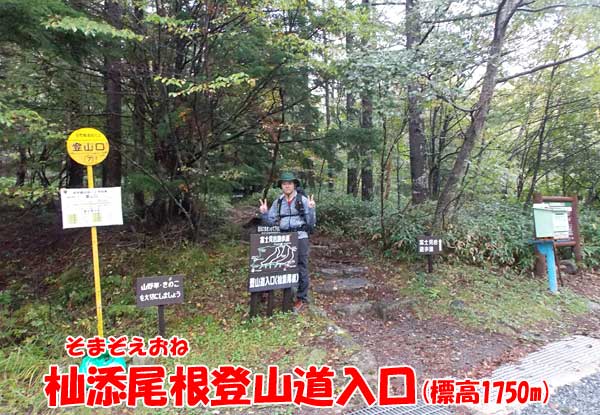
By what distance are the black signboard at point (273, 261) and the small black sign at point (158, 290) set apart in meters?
0.82

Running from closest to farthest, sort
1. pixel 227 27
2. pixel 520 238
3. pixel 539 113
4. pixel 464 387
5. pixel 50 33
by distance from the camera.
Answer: pixel 464 387 < pixel 50 33 < pixel 227 27 < pixel 520 238 < pixel 539 113

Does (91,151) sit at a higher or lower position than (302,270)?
higher

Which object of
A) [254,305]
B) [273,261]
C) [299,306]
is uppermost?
[273,261]

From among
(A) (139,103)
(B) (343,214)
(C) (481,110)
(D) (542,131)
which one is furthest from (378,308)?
(D) (542,131)

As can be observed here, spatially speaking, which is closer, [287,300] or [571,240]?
[287,300]

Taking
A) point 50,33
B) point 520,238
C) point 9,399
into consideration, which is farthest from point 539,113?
point 9,399

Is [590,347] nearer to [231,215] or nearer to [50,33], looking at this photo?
[50,33]

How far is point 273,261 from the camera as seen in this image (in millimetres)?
4297

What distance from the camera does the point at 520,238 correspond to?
6.96m

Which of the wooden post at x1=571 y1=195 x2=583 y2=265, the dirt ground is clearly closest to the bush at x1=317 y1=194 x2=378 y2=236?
the dirt ground

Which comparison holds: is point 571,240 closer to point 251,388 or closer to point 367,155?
point 367,155

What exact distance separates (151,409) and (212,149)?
449cm

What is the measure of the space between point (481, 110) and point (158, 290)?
18.6 ft

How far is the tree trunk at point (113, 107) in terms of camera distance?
5.41 metres
